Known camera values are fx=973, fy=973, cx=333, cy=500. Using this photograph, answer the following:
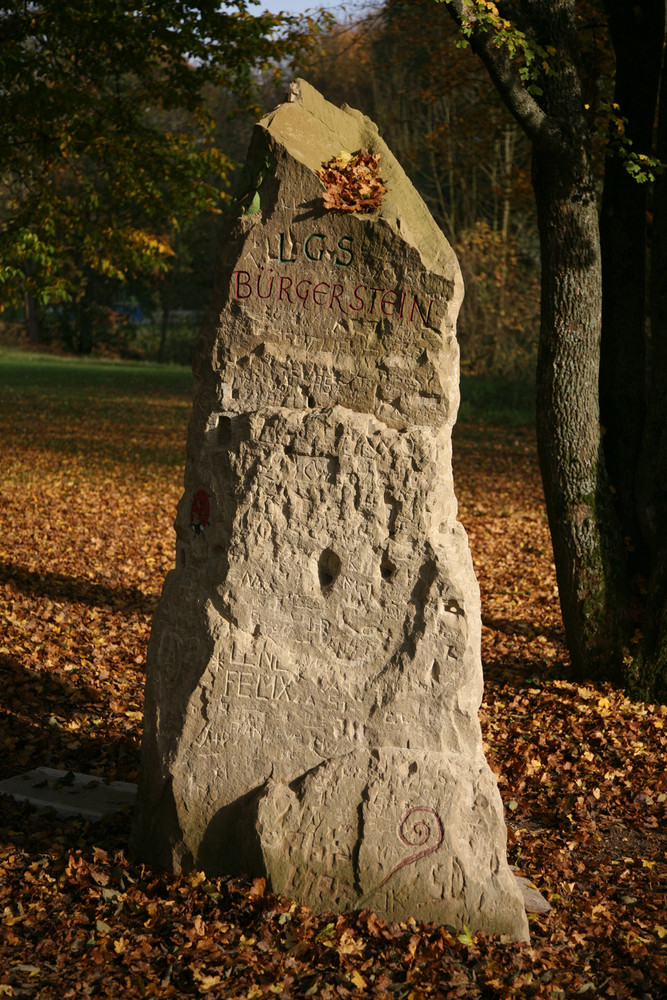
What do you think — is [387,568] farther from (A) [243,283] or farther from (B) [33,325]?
(B) [33,325]

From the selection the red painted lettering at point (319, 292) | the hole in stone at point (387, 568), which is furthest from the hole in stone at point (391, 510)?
the red painted lettering at point (319, 292)

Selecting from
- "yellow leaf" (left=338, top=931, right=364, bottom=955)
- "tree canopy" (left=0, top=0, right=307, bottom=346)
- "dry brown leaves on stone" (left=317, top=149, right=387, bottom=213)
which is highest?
"tree canopy" (left=0, top=0, right=307, bottom=346)

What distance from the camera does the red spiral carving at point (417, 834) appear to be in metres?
3.86

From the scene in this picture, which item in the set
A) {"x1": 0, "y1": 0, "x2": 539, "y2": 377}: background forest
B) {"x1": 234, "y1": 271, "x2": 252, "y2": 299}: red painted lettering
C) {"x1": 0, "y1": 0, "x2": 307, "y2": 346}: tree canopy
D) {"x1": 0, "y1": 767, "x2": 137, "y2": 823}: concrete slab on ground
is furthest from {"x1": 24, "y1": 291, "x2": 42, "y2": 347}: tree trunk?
{"x1": 234, "y1": 271, "x2": 252, "y2": 299}: red painted lettering

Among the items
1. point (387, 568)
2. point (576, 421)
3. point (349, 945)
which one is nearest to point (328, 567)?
point (387, 568)

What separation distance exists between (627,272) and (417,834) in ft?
14.6

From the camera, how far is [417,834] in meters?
3.87

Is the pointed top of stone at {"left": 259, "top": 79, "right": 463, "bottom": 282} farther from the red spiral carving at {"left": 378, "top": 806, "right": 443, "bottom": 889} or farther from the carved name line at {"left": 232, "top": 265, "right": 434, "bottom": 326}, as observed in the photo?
the red spiral carving at {"left": 378, "top": 806, "right": 443, "bottom": 889}

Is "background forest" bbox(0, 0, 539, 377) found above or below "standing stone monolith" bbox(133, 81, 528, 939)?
above

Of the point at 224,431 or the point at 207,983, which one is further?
the point at 224,431

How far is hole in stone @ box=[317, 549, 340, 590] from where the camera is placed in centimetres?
402

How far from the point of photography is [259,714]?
4023 mm

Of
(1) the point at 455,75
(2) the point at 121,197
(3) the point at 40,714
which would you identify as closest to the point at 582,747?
(3) the point at 40,714

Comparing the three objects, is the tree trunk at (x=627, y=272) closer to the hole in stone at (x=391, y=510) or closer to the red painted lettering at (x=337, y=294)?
the hole in stone at (x=391, y=510)
